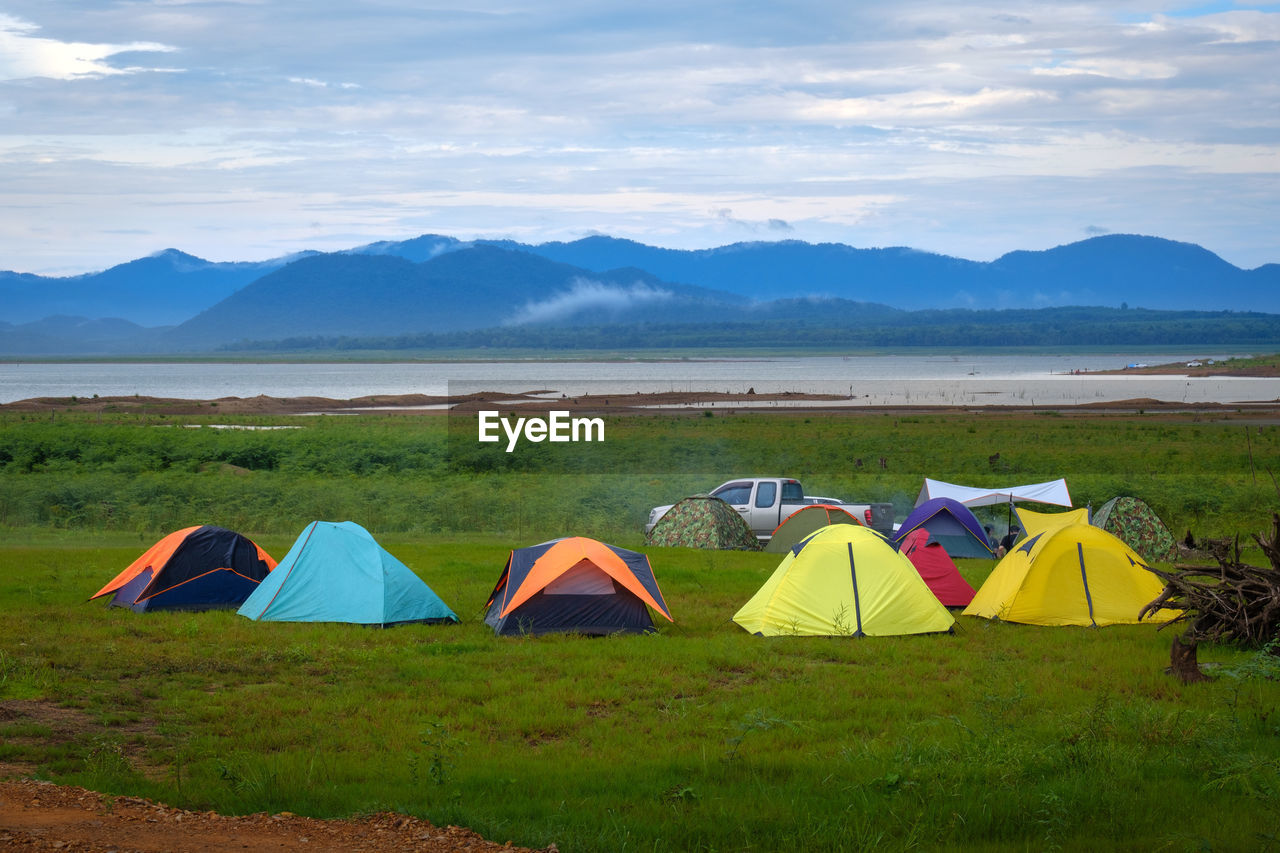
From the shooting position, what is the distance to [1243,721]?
9930mm

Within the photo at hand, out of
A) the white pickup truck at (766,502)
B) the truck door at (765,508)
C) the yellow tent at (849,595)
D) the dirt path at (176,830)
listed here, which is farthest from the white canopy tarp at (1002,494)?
the dirt path at (176,830)

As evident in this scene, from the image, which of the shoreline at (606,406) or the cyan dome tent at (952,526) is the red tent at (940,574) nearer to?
the cyan dome tent at (952,526)

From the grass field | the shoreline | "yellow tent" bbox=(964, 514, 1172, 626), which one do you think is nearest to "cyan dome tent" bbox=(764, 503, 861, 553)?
the grass field

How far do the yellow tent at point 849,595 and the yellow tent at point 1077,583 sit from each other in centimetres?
153

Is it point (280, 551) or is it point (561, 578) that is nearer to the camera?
point (561, 578)

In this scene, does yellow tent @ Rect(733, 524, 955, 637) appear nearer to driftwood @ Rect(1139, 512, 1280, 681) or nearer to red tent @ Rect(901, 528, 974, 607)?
red tent @ Rect(901, 528, 974, 607)

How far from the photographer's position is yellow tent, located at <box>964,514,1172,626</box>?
51.0 feet

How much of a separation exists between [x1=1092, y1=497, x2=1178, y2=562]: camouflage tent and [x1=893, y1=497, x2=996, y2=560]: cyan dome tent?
2.66m

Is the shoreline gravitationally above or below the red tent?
above

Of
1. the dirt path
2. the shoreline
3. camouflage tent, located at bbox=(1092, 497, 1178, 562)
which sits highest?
the shoreline

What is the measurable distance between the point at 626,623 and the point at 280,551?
1014cm

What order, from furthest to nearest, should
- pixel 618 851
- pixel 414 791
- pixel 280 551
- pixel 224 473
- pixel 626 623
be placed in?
pixel 224 473
pixel 280 551
pixel 626 623
pixel 414 791
pixel 618 851

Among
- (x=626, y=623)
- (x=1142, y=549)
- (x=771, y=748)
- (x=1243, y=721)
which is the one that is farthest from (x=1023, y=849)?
(x=1142, y=549)

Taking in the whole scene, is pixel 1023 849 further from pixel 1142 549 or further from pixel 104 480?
pixel 104 480
